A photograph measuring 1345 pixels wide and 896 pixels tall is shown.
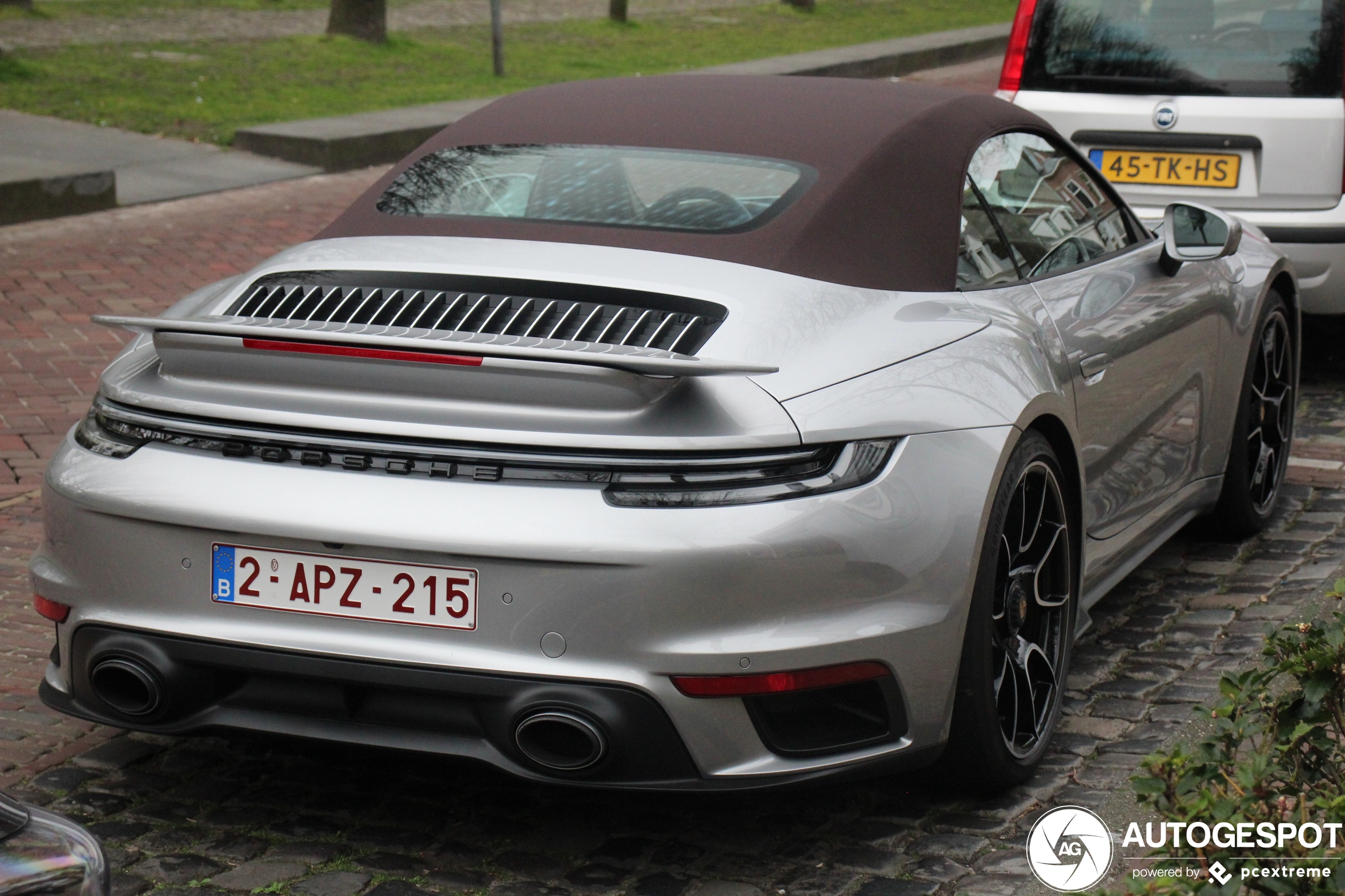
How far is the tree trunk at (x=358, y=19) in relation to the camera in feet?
62.5

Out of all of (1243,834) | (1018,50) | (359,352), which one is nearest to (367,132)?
(1018,50)

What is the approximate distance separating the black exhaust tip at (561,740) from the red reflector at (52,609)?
3.14 feet

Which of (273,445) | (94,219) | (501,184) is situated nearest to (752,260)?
(501,184)

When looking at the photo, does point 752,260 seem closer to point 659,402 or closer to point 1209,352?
point 659,402

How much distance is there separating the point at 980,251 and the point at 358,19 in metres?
16.3

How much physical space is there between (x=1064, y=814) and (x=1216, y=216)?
2.03 metres

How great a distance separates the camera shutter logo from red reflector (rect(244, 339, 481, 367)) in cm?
143

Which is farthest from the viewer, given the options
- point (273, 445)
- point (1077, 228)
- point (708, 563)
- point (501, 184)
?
point (1077, 228)

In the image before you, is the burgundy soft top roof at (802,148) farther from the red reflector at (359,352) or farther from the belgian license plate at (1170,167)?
the belgian license plate at (1170,167)

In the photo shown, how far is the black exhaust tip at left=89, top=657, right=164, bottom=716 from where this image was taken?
320cm

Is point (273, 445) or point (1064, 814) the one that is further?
point (1064, 814)

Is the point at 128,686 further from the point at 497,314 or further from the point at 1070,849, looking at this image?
the point at 1070,849

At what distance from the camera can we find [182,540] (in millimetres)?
3162

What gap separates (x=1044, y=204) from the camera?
4359mm
